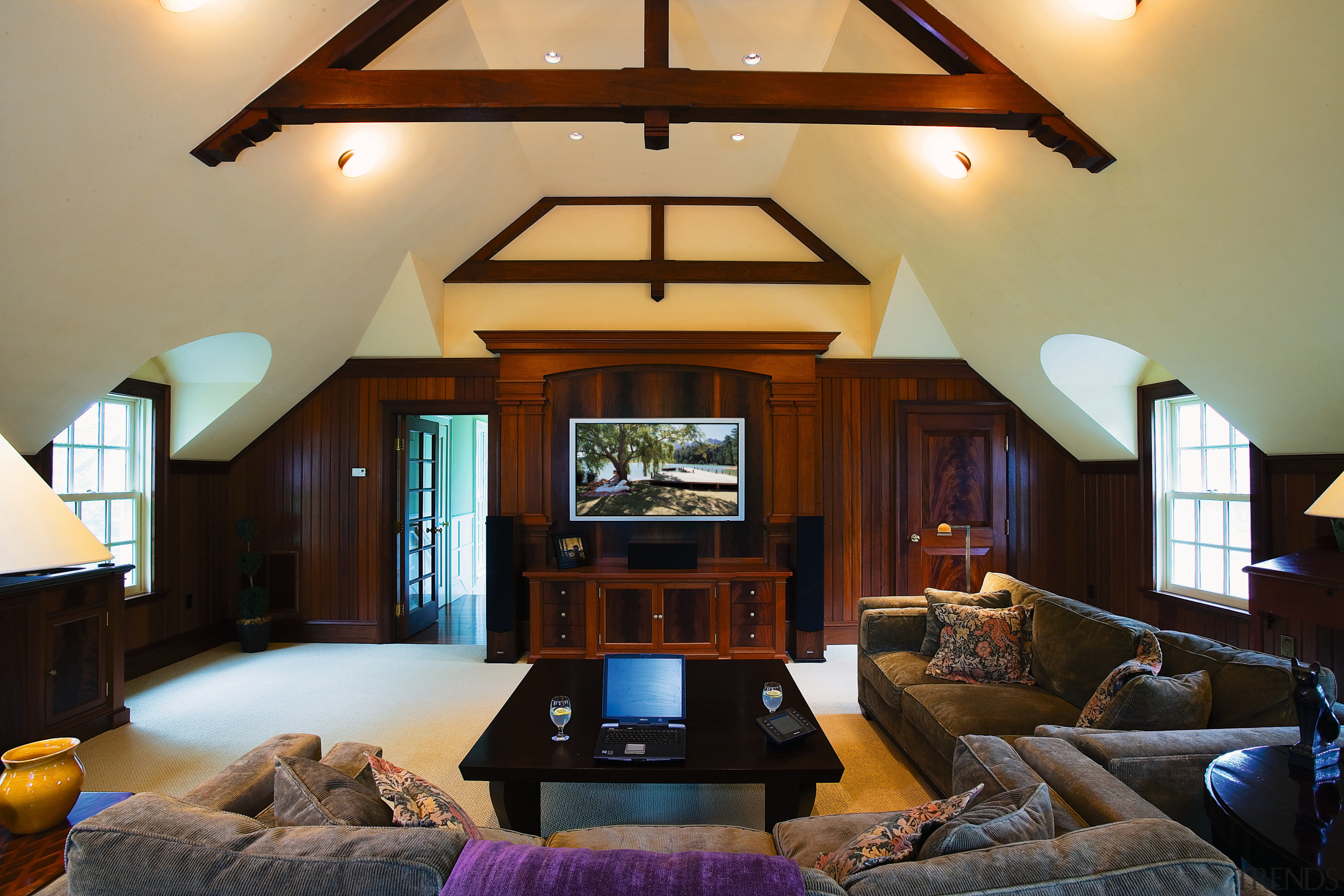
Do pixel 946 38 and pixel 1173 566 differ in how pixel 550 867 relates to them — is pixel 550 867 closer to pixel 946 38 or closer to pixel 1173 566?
pixel 946 38

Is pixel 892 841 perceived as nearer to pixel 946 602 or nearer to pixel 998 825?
pixel 998 825

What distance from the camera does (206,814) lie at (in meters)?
1.29

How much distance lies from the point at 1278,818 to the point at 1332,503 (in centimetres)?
91

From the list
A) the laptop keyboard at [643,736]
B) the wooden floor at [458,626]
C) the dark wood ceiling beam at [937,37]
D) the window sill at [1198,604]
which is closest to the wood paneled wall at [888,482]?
the window sill at [1198,604]

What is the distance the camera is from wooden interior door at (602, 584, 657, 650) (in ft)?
16.6

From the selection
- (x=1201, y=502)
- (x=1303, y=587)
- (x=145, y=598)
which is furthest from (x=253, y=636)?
(x=1201, y=502)

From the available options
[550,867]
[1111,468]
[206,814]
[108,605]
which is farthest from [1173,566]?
[108,605]

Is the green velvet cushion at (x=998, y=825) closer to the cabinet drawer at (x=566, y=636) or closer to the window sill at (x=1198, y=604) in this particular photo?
the window sill at (x=1198, y=604)

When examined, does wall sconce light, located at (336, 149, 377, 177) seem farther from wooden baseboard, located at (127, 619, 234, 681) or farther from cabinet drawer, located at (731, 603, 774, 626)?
cabinet drawer, located at (731, 603, 774, 626)

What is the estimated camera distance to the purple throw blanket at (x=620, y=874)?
43.3 inches

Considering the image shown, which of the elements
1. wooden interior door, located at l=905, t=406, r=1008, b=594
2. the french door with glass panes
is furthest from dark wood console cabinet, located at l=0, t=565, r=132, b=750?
wooden interior door, located at l=905, t=406, r=1008, b=594

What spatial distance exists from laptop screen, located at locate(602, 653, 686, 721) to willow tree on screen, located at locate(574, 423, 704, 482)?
281cm

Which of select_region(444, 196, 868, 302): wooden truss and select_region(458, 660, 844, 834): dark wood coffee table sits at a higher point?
select_region(444, 196, 868, 302): wooden truss

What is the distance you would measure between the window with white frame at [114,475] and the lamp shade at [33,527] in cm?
367
